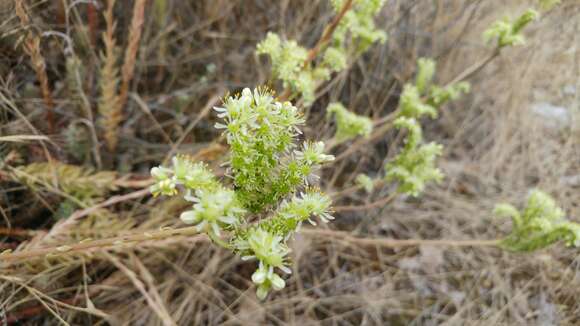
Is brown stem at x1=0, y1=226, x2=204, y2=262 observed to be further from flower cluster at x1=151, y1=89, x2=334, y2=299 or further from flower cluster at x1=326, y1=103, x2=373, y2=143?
flower cluster at x1=326, y1=103, x2=373, y2=143

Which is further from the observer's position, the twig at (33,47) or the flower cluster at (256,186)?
the twig at (33,47)

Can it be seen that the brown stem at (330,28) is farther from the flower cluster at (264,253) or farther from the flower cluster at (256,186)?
the flower cluster at (264,253)

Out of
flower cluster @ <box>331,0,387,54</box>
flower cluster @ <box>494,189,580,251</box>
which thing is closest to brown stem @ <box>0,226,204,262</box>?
flower cluster @ <box>331,0,387,54</box>

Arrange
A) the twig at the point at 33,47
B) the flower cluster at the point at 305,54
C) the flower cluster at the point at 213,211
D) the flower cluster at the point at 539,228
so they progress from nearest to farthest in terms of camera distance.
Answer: the flower cluster at the point at 213,211, the twig at the point at 33,47, the flower cluster at the point at 305,54, the flower cluster at the point at 539,228

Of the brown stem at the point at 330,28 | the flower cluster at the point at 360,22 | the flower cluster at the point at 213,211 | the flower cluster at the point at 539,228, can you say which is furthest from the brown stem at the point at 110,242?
the flower cluster at the point at 539,228

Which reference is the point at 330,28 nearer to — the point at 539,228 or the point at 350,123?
the point at 350,123

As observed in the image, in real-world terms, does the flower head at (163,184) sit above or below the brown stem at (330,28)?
below

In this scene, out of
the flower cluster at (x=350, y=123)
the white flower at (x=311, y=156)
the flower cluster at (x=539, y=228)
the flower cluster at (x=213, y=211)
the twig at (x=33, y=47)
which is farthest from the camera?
the flower cluster at (x=350, y=123)
